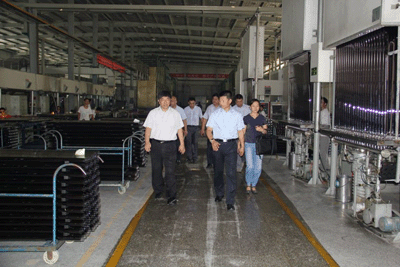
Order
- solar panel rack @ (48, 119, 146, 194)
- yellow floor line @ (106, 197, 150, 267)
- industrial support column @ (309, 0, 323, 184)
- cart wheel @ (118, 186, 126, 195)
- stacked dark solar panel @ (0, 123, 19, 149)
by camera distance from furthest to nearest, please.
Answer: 1. stacked dark solar panel @ (0, 123, 19, 149)
2. solar panel rack @ (48, 119, 146, 194)
3. industrial support column @ (309, 0, 323, 184)
4. cart wheel @ (118, 186, 126, 195)
5. yellow floor line @ (106, 197, 150, 267)

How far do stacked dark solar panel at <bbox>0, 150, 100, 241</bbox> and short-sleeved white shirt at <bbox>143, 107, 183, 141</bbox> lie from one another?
2310 mm

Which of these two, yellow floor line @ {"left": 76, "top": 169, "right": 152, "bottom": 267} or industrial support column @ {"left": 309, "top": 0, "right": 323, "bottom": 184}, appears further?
industrial support column @ {"left": 309, "top": 0, "right": 323, "bottom": 184}

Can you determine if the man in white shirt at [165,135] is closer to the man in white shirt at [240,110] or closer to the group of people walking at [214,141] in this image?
the group of people walking at [214,141]

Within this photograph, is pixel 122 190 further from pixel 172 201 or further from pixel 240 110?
pixel 240 110

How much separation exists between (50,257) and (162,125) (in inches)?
125

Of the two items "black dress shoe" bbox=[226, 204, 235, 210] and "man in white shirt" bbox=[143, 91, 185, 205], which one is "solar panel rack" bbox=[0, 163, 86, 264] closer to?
"man in white shirt" bbox=[143, 91, 185, 205]

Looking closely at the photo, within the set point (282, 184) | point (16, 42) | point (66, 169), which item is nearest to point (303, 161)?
point (282, 184)

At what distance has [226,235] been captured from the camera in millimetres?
5398

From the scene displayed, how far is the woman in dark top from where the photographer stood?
7793mm

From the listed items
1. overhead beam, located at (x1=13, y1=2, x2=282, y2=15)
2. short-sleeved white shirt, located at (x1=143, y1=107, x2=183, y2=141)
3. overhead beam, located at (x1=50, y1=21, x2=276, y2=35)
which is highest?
overhead beam, located at (x1=50, y1=21, x2=276, y2=35)

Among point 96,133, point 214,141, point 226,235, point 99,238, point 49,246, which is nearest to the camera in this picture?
point 49,246

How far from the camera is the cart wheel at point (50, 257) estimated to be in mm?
4371

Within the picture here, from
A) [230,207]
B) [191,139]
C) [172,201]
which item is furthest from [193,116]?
[230,207]

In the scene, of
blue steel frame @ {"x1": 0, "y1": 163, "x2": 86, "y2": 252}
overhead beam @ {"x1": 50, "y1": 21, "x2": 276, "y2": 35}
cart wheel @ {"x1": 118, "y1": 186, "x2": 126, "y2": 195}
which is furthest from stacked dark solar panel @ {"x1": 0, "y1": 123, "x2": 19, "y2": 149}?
overhead beam @ {"x1": 50, "y1": 21, "x2": 276, "y2": 35}
